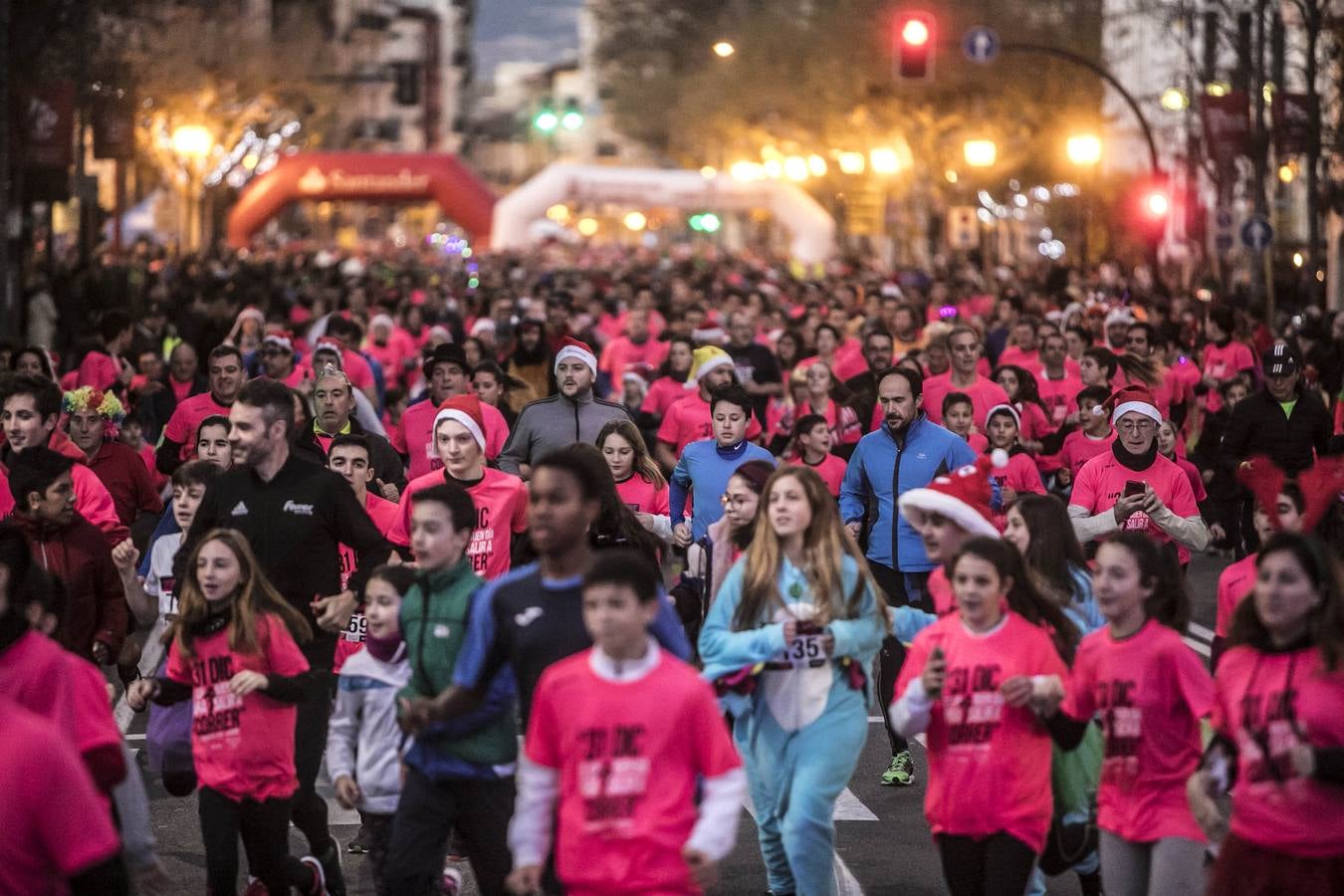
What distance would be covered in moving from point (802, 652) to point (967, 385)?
289 inches

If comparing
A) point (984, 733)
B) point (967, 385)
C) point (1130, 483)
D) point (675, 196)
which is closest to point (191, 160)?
point (675, 196)

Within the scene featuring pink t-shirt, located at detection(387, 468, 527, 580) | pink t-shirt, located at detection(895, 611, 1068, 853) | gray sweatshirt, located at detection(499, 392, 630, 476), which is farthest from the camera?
gray sweatshirt, located at detection(499, 392, 630, 476)

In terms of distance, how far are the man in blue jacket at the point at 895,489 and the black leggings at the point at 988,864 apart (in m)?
3.75

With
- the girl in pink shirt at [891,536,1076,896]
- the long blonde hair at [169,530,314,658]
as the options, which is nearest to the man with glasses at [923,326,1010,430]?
the long blonde hair at [169,530,314,658]

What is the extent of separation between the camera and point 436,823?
24.0 feet

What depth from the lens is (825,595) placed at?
771 cm

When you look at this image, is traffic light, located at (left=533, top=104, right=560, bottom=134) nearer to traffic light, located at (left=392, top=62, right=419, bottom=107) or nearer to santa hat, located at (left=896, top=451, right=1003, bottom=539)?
traffic light, located at (left=392, top=62, right=419, bottom=107)

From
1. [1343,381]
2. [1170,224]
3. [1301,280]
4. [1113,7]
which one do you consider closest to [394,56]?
[1113,7]

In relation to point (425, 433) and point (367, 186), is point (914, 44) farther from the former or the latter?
point (367, 186)

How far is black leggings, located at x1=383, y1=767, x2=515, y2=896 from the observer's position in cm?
727

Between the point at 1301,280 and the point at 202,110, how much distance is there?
3594 centimetres

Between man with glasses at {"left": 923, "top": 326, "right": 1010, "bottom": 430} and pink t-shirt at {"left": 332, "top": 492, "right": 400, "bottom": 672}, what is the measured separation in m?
4.96

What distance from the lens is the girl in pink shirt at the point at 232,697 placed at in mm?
7820

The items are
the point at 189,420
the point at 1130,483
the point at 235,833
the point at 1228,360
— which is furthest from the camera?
the point at 1228,360
